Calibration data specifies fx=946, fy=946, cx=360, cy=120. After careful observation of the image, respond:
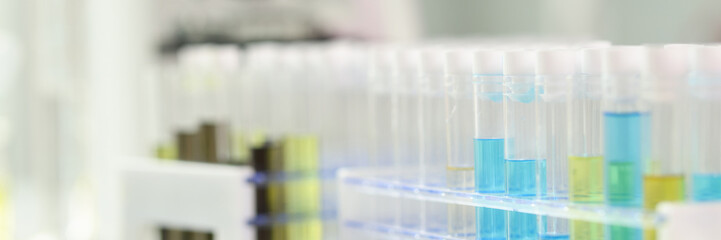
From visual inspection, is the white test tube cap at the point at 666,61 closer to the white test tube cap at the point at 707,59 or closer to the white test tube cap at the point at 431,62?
the white test tube cap at the point at 707,59

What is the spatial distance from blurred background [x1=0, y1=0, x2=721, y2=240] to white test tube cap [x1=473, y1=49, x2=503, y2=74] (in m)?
1.57

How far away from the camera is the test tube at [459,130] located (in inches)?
50.1

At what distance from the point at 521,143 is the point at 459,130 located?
0.12m

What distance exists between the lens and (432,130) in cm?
137

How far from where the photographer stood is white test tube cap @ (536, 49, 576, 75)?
1.14 meters

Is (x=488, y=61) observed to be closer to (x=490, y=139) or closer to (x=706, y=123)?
(x=490, y=139)

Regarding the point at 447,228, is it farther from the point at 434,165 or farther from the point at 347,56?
the point at 347,56

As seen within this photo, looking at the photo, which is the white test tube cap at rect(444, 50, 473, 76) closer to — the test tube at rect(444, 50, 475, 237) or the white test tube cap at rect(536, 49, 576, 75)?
the test tube at rect(444, 50, 475, 237)

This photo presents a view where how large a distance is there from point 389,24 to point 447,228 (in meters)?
2.43

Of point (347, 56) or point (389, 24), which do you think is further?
point (389, 24)

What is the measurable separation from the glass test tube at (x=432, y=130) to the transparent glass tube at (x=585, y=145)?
0.71ft

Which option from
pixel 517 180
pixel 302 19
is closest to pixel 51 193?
pixel 302 19

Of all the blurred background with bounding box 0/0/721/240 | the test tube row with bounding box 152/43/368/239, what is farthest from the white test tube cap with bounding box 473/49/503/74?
the blurred background with bounding box 0/0/721/240

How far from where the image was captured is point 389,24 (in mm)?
3672
